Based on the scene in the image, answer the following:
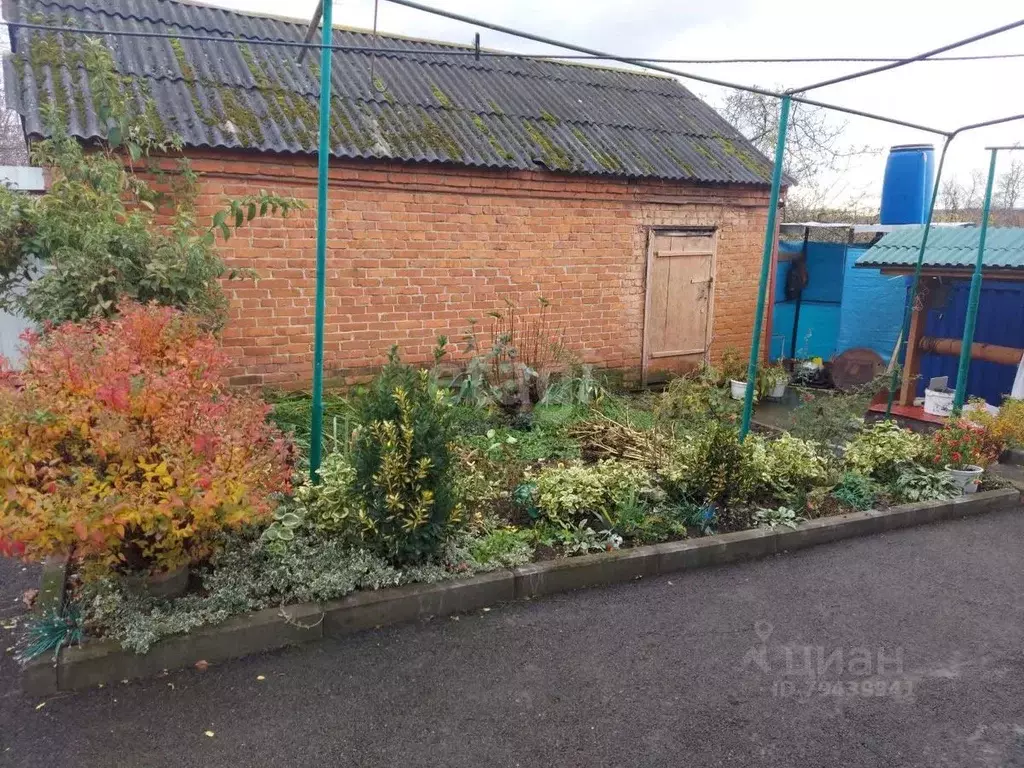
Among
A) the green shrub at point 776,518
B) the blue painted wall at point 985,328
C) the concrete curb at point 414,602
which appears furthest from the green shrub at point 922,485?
the blue painted wall at point 985,328

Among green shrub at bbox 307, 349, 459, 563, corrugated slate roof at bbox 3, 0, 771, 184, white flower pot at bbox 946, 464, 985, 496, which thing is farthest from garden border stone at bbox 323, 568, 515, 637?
white flower pot at bbox 946, 464, 985, 496

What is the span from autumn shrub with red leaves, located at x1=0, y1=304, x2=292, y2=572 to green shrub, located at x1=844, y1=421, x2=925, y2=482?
5033 millimetres

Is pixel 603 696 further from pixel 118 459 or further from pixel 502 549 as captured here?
pixel 118 459

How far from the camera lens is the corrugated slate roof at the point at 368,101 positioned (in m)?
6.43

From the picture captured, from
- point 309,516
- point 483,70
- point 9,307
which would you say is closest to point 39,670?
point 309,516

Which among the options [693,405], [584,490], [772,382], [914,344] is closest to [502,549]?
[584,490]

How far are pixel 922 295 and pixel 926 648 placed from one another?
6.64 metres

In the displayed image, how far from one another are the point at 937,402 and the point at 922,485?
350 cm

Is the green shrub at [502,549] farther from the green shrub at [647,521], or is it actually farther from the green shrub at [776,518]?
the green shrub at [776,518]

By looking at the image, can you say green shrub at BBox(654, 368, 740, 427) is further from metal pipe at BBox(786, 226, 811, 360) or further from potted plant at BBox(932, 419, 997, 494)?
metal pipe at BBox(786, 226, 811, 360)

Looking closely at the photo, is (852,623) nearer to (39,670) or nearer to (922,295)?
(39,670)

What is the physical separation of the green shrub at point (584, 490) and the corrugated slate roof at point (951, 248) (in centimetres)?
565

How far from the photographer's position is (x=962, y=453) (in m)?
6.29

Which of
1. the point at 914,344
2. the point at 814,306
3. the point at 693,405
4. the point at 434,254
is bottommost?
the point at 693,405
